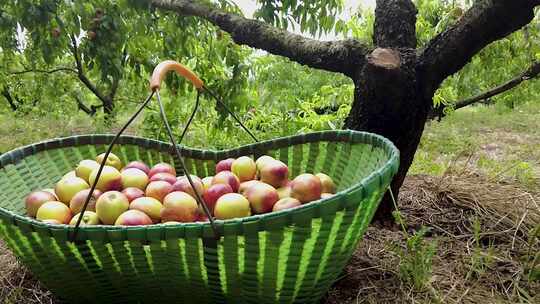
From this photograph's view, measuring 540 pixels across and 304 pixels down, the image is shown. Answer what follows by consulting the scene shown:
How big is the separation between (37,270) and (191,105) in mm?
3087

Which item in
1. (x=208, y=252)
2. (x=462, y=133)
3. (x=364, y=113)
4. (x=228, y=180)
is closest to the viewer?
(x=208, y=252)

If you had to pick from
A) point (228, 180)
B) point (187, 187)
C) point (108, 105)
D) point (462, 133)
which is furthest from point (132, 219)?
point (462, 133)

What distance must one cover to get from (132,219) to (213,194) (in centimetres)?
23

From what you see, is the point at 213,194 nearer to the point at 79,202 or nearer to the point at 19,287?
the point at 79,202

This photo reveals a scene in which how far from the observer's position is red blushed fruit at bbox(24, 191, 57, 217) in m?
1.50

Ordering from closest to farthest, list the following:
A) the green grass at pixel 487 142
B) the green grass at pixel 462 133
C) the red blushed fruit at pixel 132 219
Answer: the red blushed fruit at pixel 132 219
the green grass at pixel 487 142
the green grass at pixel 462 133

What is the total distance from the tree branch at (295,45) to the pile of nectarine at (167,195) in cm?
51

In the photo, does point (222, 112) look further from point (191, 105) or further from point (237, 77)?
point (191, 105)

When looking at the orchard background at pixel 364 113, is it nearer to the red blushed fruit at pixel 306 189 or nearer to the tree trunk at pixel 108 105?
the red blushed fruit at pixel 306 189

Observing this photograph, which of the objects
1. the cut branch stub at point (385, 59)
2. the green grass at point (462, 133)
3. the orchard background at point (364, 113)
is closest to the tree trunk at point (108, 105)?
the green grass at point (462, 133)

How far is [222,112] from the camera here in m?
2.88

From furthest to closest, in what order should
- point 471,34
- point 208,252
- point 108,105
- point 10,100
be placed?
point 10,100
point 108,105
point 471,34
point 208,252

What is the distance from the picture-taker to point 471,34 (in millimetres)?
1722

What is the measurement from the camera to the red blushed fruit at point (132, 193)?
1.46 metres
